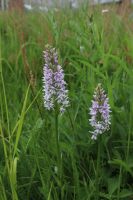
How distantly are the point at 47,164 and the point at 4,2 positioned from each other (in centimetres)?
604

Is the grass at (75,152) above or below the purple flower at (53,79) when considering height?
below

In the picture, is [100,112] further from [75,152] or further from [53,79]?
[75,152]

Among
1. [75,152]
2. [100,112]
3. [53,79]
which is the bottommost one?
[75,152]

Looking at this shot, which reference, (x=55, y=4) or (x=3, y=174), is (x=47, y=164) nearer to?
(x=3, y=174)

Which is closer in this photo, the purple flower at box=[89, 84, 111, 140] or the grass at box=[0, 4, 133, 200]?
the purple flower at box=[89, 84, 111, 140]

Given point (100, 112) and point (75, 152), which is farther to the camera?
point (75, 152)

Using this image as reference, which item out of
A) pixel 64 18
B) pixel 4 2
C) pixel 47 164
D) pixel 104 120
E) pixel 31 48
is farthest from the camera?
pixel 4 2

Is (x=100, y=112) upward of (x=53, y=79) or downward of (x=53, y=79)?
downward

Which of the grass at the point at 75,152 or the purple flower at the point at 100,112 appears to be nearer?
the purple flower at the point at 100,112

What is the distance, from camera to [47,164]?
1885mm

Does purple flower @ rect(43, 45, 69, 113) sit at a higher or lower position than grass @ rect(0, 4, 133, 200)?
higher

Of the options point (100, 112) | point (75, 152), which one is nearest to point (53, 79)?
point (100, 112)

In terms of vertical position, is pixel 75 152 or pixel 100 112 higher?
pixel 100 112

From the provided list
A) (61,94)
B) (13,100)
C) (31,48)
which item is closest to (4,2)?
(31,48)
